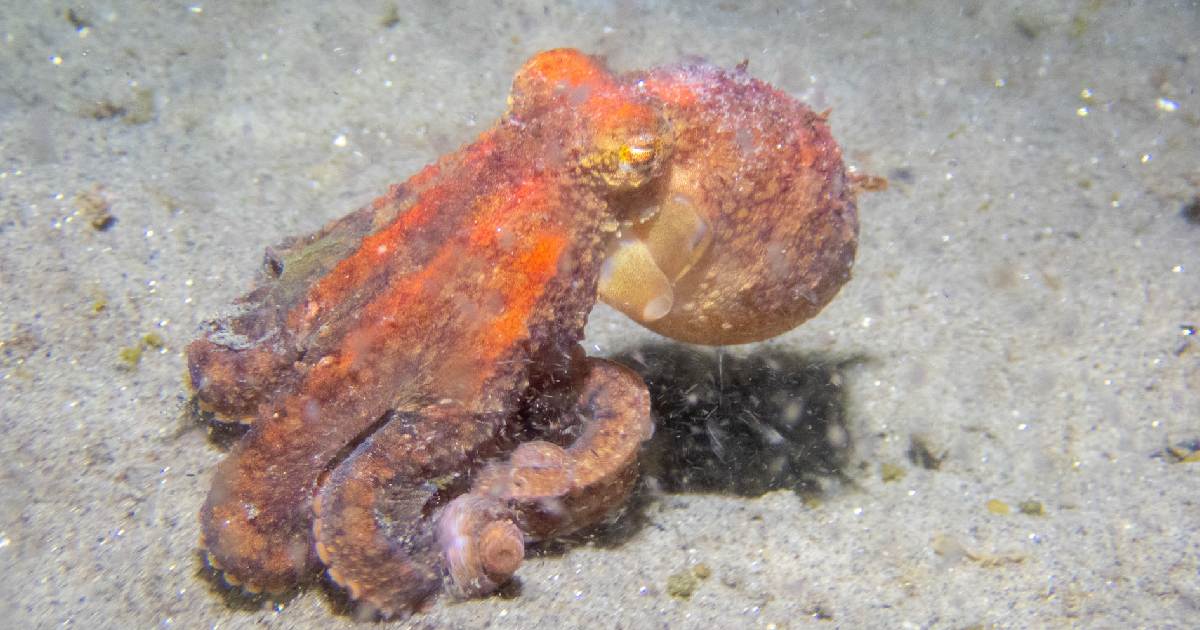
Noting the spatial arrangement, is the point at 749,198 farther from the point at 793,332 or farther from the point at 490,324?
the point at 793,332

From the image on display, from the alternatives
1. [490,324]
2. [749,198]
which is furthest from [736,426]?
[490,324]

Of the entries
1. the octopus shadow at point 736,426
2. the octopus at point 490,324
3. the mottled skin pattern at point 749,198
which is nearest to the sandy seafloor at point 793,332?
the octopus shadow at point 736,426

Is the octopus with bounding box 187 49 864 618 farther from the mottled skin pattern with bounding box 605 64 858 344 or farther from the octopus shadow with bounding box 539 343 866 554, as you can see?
the octopus shadow with bounding box 539 343 866 554

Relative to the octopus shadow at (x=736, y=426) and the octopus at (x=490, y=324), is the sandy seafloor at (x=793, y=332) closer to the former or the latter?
the octopus shadow at (x=736, y=426)

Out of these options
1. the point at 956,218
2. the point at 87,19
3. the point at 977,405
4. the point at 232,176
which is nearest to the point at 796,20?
the point at 956,218

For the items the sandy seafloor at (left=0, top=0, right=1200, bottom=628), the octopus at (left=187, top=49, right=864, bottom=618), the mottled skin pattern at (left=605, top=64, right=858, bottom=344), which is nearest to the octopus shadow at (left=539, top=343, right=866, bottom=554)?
the sandy seafloor at (left=0, top=0, right=1200, bottom=628)

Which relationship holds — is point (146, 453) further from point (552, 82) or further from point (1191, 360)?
point (1191, 360)
